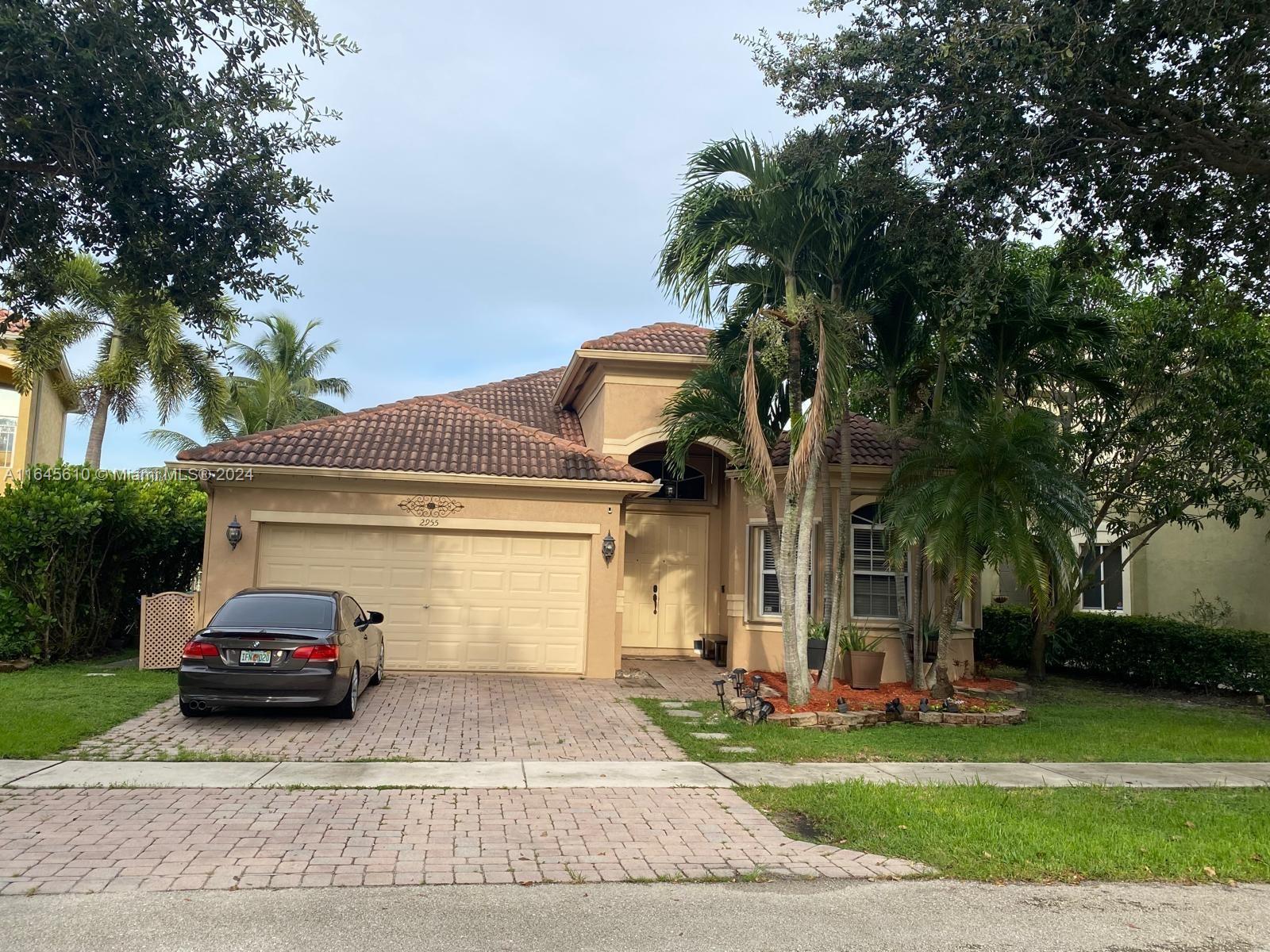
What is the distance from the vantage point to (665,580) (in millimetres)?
18812

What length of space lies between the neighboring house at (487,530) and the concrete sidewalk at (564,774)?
6216mm

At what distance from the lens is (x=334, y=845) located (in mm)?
6309

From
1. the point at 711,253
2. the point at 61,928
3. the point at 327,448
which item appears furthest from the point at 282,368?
the point at 61,928

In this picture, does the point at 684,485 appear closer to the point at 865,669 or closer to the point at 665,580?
the point at 665,580

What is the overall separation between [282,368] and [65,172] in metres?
31.7

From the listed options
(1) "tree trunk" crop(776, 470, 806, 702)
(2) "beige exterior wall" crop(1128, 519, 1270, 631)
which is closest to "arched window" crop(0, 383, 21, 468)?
(1) "tree trunk" crop(776, 470, 806, 702)

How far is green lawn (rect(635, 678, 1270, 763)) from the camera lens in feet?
33.0

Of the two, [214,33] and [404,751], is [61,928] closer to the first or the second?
[404,751]

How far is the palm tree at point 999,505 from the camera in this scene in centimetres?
1212

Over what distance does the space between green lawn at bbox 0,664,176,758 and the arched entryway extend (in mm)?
8215

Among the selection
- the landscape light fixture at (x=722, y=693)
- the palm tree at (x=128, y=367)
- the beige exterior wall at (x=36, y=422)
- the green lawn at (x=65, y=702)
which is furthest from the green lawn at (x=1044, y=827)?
the beige exterior wall at (x=36, y=422)

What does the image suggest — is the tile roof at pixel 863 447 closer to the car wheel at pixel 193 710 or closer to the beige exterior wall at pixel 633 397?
the beige exterior wall at pixel 633 397

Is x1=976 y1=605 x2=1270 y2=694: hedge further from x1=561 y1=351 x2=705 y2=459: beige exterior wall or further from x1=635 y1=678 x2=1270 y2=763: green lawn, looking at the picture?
x1=561 y1=351 x2=705 y2=459: beige exterior wall

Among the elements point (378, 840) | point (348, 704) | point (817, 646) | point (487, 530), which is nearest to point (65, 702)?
point (348, 704)
